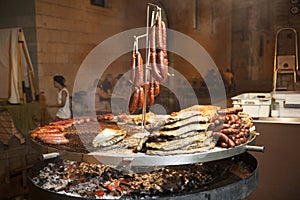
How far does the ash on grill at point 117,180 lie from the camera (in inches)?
74.2

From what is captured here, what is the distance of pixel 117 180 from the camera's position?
2.12 m

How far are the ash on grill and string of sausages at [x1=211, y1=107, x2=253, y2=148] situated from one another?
315mm

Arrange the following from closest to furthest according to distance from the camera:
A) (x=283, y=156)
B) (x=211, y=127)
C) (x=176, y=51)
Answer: (x=211, y=127) → (x=283, y=156) → (x=176, y=51)

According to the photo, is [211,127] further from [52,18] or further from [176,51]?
[176,51]

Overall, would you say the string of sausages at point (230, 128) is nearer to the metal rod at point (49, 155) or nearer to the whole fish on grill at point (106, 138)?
the whole fish on grill at point (106, 138)

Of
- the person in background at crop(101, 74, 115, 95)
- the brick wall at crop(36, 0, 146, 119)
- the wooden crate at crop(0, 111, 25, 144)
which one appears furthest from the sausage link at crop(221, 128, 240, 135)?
the person in background at crop(101, 74, 115, 95)

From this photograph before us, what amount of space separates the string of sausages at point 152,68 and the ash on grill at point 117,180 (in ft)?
1.67

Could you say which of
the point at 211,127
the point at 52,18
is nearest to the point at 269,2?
the point at 52,18

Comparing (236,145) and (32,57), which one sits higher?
(32,57)

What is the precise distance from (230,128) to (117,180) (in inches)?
32.4

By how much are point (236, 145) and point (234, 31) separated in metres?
7.80

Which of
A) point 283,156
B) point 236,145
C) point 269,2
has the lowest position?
point 283,156

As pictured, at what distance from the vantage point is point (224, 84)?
884cm

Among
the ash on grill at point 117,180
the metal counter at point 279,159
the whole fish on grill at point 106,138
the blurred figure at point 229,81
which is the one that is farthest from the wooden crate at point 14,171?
the blurred figure at point 229,81
